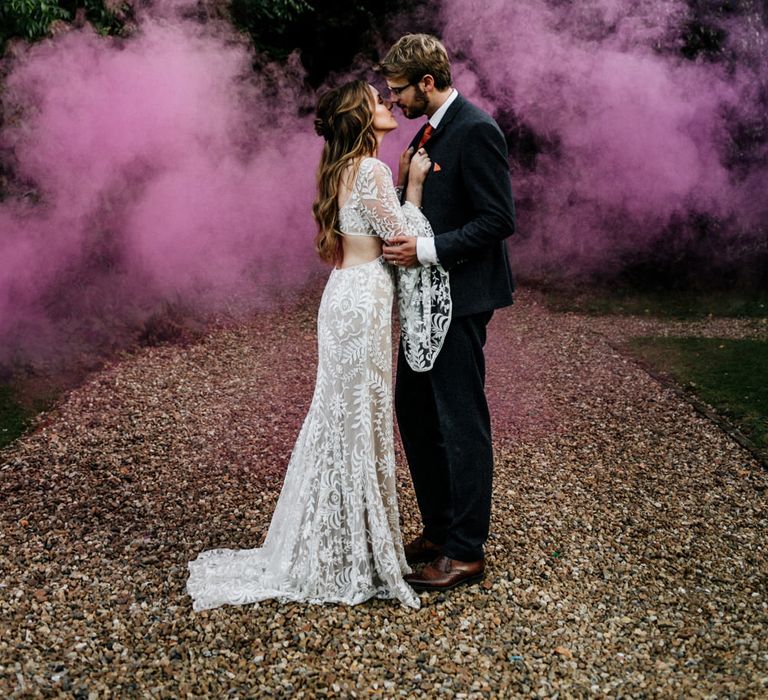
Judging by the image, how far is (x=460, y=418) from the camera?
132 inches

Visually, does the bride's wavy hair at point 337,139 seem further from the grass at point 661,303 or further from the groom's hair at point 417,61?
the grass at point 661,303

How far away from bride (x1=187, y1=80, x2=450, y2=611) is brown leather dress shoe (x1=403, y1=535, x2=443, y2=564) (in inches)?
11.4

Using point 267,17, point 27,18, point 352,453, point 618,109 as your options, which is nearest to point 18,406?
point 27,18

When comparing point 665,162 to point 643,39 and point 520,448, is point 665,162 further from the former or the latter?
point 520,448

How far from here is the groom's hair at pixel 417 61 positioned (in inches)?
125

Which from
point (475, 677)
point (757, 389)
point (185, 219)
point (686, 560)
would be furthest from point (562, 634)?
point (185, 219)

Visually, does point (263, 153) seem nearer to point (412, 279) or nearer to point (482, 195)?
point (412, 279)

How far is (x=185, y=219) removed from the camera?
8.25m

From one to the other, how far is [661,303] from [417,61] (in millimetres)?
7093

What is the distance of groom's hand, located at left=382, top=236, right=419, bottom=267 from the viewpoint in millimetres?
3201

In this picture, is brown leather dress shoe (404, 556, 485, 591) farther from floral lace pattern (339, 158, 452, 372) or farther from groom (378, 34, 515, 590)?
floral lace pattern (339, 158, 452, 372)

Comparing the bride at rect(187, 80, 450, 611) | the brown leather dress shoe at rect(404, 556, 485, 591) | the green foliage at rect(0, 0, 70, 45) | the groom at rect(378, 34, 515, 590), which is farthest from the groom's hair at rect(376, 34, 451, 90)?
the green foliage at rect(0, 0, 70, 45)

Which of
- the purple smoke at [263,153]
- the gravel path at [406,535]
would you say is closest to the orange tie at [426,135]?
the gravel path at [406,535]

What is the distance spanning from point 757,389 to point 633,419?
120 centimetres
